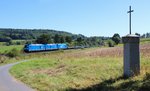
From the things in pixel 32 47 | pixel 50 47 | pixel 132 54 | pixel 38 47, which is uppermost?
pixel 132 54

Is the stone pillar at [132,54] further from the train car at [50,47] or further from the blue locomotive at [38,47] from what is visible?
the train car at [50,47]

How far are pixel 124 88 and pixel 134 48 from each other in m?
3.36

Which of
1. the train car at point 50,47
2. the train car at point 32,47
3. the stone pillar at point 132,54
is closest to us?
the stone pillar at point 132,54

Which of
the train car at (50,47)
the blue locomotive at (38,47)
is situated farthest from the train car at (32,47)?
the train car at (50,47)

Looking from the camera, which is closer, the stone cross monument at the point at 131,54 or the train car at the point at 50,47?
the stone cross monument at the point at 131,54

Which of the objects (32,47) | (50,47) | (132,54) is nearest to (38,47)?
(32,47)

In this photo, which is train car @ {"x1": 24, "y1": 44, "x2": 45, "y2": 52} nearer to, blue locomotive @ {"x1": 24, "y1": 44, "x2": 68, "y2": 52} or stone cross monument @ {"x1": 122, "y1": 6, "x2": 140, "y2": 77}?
blue locomotive @ {"x1": 24, "y1": 44, "x2": 68, "y2": 52}

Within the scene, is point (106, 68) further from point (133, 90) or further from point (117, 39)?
point (117, 39)

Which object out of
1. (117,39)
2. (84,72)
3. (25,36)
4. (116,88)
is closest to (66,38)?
(117,39)

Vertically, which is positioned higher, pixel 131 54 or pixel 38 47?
pixel 131 54

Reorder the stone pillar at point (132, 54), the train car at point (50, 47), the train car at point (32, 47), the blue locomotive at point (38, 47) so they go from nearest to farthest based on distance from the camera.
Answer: the stone pillar at point (132, 54), the train car at point (32, 47), the blue locomotive at point (38, 47), the train car at point (50, 47)

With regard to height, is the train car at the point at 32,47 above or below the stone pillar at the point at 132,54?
below

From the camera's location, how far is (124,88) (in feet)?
39.4

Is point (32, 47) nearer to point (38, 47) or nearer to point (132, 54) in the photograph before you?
point (38, 47)
